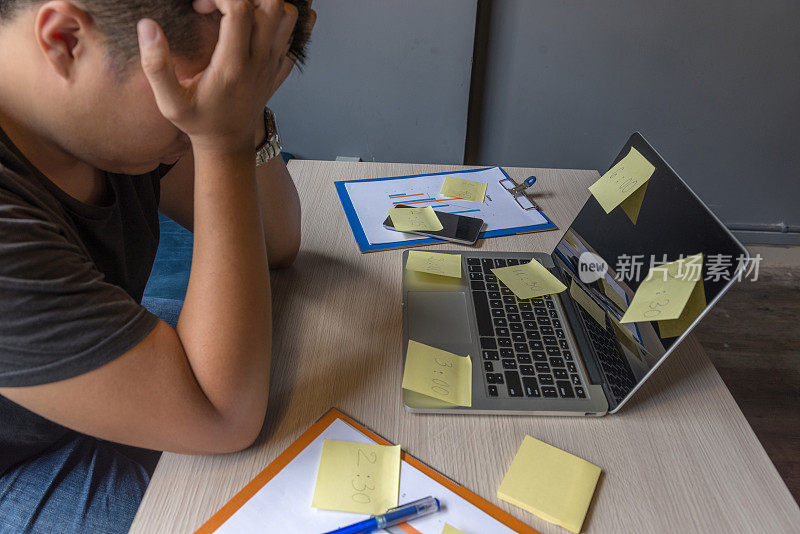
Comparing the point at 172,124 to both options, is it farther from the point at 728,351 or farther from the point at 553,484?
the point at 728,351

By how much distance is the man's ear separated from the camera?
1.52 feet

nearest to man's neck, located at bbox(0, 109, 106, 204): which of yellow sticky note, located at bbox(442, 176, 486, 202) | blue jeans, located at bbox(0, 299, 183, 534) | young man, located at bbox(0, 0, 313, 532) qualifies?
young man, located at bbox(0, 0, 313, 532)

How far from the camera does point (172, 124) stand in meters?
0.59

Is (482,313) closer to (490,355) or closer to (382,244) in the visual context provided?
(490,355)

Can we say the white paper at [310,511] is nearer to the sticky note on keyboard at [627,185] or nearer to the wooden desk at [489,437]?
the wooden desk at [489,437]

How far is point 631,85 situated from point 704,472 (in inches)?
72.9

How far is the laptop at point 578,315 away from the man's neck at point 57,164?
1.50 feet

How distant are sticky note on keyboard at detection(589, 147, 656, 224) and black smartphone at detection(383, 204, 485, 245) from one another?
24 cm

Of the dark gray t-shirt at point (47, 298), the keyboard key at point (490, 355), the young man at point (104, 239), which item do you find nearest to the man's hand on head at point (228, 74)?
the young man at point (104, 239)

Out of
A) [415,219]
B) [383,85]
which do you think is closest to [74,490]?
[415,219]

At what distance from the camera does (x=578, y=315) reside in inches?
30.9

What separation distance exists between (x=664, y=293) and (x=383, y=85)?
5.49 feet

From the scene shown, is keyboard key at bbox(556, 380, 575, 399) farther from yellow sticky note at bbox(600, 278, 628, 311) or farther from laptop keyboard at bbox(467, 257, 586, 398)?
yellow sticky note at bbox(600, 278, 628, 311)

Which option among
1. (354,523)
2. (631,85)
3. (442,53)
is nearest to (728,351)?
(631,85)
